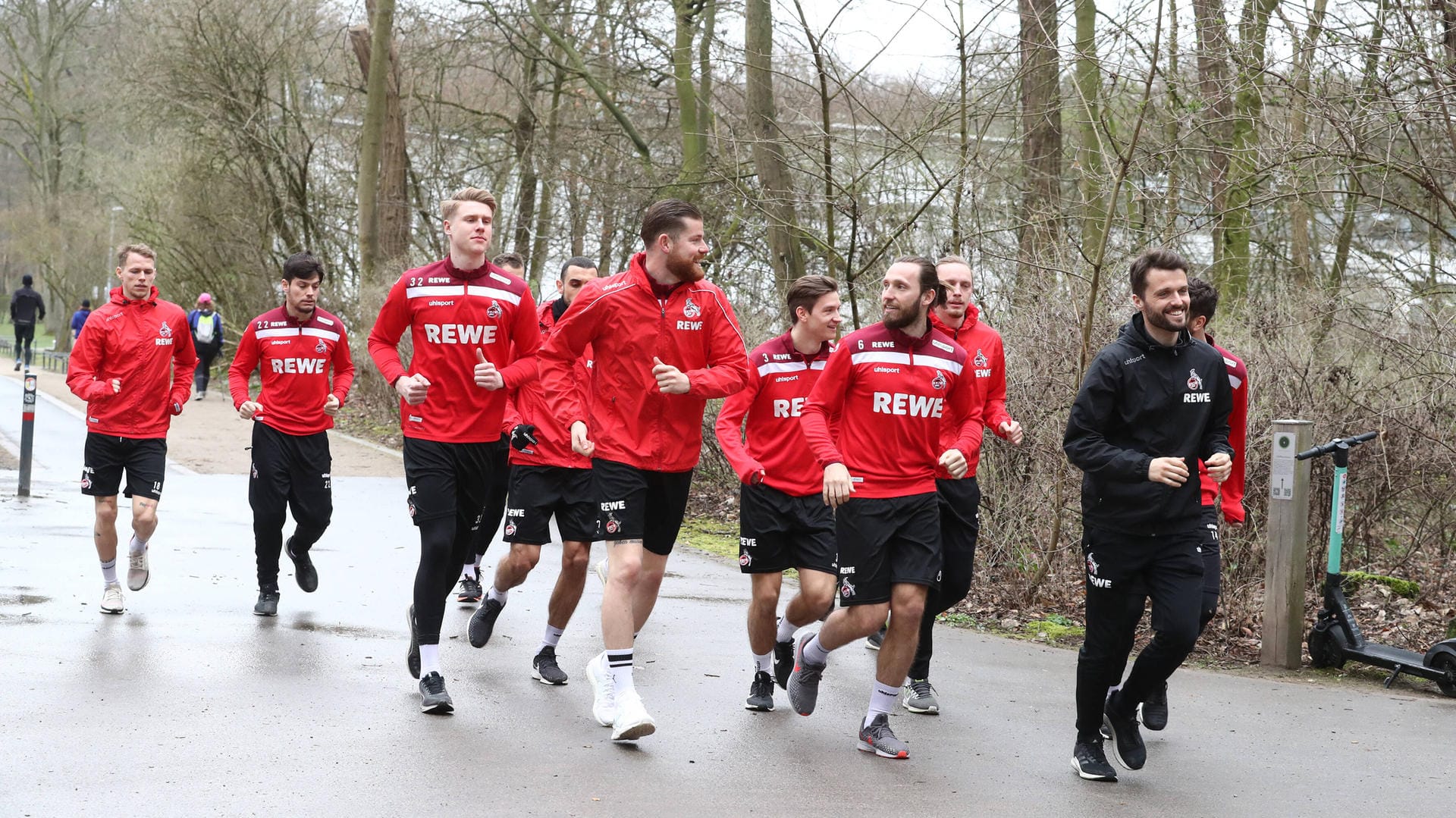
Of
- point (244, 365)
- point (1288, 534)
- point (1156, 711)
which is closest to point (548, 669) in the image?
point (1156, 711)

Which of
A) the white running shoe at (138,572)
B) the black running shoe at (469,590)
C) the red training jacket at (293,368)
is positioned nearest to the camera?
the red training jacket at (293,368)

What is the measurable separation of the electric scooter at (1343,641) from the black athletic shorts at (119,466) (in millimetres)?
6462

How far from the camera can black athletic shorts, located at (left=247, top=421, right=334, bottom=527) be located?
8.54 m

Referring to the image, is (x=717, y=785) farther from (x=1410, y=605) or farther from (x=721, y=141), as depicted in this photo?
(x=721, y=141)

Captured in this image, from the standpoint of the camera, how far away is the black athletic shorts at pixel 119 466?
28.2ft

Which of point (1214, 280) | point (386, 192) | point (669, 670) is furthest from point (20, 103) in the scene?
point (669, 670)

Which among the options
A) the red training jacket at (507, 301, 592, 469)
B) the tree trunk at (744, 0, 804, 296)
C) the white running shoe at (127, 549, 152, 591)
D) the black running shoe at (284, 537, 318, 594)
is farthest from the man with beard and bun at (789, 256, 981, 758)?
the tree trunk at (744, 0, 804, 296)

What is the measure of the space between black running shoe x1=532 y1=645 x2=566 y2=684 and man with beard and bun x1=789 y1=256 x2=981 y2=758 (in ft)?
5.14

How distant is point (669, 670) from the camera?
7.42 m

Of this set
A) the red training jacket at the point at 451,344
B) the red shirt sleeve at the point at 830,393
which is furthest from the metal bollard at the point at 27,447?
the red shirt sleeve at the point at 830,393

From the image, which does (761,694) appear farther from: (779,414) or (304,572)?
(304,572)

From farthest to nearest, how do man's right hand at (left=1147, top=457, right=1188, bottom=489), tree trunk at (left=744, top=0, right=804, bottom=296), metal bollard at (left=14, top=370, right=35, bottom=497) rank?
tree trunk at (left=744, top=0, right=804, bottom=296) < metal bollard at (left=14, top=370, right=35, bottom=497) < man's right hand at (left=1147, top=457, right=1188, bottom=489)

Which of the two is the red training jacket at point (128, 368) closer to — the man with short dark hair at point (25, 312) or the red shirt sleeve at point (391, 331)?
the red shirt sleeve at point (391, 331)

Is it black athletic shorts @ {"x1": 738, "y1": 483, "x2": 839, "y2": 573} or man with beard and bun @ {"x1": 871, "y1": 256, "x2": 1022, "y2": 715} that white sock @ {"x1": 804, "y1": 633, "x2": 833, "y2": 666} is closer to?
black athletic shorts @ {"x1": 738, "y1": 483, "x2": 839, "y2": 573}
